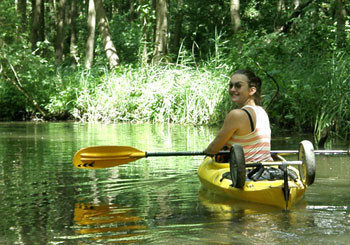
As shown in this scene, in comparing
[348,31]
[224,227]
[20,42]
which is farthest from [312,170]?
[20,42]

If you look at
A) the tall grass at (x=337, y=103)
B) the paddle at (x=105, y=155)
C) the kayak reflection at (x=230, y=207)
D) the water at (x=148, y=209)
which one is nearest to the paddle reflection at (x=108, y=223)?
the water at (x=148, y=209)

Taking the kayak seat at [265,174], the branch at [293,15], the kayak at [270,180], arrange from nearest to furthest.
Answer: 1. the kayak at [270,180]
2. the kayak seat at [265,174]
3. the branch at [293,15]

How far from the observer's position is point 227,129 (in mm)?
6168

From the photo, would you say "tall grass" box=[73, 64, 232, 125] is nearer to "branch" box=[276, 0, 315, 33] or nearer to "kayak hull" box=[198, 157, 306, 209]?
"branch" box=[276, 0, 315, 33]

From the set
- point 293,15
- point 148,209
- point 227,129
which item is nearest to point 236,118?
point 227,129

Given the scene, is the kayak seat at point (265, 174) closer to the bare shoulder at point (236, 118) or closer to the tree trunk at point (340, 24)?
the bare shoulder at point (236, 118)

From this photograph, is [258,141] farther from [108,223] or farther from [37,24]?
[37,24]

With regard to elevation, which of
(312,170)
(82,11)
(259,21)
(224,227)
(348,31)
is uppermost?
(82,11)

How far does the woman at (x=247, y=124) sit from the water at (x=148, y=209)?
0.54 meters

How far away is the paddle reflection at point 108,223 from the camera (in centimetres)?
471

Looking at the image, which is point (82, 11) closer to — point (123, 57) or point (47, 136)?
point (123, 57)

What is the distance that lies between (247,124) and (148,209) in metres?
1.21

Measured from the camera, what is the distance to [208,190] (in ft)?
22.1

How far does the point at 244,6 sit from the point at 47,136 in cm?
1918
